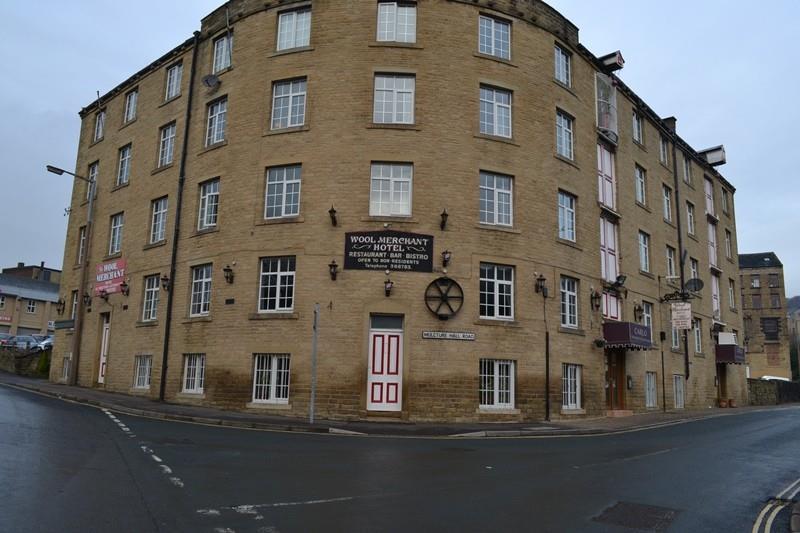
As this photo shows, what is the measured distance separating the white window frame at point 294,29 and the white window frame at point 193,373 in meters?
11.5

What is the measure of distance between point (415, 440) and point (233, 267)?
981 cm

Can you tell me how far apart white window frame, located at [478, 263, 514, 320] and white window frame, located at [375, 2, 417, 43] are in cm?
843

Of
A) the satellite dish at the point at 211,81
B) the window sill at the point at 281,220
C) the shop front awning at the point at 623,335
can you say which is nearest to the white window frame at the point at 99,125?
the satellite dish at the point at 211,81

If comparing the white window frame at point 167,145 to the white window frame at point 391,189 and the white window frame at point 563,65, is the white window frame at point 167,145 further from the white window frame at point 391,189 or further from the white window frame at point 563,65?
the white window frame at point 563,65

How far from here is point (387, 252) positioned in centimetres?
1978

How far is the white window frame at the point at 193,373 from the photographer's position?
2177cm

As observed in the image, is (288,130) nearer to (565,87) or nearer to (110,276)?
(565,87)

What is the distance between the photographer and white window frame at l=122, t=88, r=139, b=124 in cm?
2945

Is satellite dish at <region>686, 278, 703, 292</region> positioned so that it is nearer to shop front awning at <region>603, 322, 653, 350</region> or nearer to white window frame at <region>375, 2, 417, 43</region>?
shop front awning at <region>603, 322, 653, 350</region>

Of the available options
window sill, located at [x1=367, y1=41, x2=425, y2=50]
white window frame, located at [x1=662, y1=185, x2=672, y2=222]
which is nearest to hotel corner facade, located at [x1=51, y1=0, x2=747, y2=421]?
window sill, located at [x1=367, y1=41, x2=425, y2=50]

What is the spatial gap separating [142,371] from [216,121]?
404 inches

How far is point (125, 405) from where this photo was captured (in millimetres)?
19328

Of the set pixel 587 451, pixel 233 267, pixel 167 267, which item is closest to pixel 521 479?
pixel 587 451

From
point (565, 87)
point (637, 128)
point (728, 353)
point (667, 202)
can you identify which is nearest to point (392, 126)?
point (565, 87)
